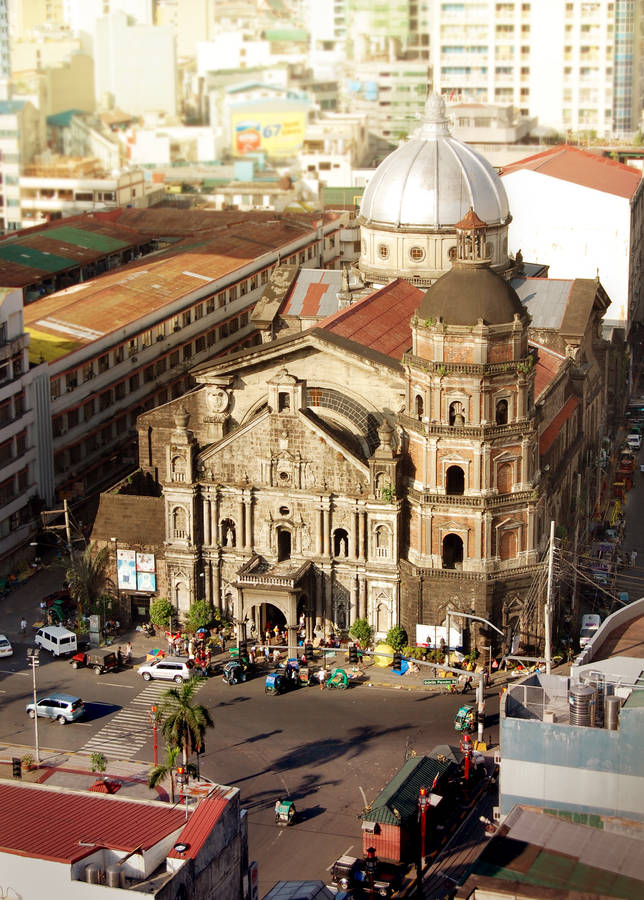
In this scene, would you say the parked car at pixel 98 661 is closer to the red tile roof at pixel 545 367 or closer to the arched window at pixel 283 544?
the arched window at pixel 283 544

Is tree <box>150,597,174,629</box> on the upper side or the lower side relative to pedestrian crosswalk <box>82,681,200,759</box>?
upper

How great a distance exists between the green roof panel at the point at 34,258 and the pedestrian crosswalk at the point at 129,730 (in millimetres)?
78874

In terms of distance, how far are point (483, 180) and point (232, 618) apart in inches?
1625

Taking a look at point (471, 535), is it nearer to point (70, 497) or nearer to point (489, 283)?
point (489, 283)

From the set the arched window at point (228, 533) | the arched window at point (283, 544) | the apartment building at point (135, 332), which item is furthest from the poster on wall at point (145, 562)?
the apartment building at point (135, 332)

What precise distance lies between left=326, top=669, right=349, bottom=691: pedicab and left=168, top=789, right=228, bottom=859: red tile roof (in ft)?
105

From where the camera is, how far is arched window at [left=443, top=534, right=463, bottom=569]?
98562mm

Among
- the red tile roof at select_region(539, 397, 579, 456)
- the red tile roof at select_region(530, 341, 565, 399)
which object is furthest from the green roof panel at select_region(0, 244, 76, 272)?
the red tile roof at select_region(539, 397, 579, 456)

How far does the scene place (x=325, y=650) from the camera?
99125 millimetres

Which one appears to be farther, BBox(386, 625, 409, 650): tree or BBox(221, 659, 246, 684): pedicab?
BBox(386, 625, 409, 650): tree

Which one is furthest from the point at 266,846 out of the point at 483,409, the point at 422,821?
the point at 483,409

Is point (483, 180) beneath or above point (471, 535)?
above

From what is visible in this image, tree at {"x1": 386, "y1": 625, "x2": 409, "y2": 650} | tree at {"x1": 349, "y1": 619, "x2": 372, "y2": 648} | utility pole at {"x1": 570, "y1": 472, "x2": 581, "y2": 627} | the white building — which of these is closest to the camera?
tree at {"x1": 386, "y1": 625, "x2": 409, "y2": 650}

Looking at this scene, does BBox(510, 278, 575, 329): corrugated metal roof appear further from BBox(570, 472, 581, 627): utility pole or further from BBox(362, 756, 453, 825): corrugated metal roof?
BBox(362, 756, 453, 825): corrugated metal roof
